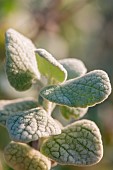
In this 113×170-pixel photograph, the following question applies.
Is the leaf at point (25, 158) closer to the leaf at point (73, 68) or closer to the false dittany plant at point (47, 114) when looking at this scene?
the false dittany plant at point (47, 114)

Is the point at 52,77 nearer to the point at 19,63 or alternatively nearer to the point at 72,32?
the point at 19,63

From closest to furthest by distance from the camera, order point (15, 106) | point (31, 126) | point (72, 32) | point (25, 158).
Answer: point (31, 126) → point (25, 158) → point (15, 106) → point (72, 32)

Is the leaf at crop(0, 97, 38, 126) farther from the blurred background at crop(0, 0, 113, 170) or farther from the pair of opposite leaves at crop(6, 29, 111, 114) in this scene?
the blurred background at crop(0, 0, 113, 170)

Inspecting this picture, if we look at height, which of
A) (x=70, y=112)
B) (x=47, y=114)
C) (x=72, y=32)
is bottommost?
(x=72, y=32)

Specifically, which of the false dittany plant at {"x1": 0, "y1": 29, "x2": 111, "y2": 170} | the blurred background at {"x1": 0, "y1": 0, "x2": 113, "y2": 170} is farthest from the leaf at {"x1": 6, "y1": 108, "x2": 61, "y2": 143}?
the blurred background at {"x1": 0, "y1": 0, "x2": 113, "y2": 170}

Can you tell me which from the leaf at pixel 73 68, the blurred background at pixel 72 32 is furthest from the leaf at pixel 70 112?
the blurred background at pixel 72 32

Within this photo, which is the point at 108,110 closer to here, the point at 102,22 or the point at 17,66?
the point at 102,22

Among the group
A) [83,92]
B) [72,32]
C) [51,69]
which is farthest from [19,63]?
[72,32]
